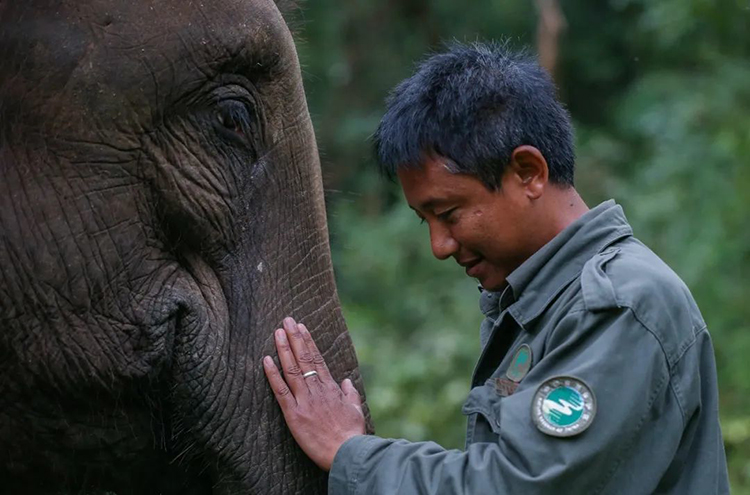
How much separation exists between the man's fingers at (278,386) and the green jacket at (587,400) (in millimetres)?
278

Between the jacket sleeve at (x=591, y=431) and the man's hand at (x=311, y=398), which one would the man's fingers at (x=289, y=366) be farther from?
the jacket sleeve at (x=591, y=431)

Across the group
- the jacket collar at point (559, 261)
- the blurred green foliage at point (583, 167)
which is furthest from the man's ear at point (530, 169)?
the blurred green foliage at point (583, 167)

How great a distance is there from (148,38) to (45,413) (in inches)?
35.5

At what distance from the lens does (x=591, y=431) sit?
257 centimetres

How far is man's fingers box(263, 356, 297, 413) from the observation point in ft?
10.4

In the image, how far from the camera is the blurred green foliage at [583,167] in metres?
7.65

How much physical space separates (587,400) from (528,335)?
351 millimetres

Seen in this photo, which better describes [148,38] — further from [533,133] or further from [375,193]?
[375,193]

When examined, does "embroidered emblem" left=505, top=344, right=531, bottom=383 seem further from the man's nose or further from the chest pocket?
the man's nose

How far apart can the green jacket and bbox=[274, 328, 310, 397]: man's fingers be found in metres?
0.29

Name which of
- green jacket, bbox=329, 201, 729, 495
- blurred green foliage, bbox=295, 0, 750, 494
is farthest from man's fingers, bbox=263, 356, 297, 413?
blurred green foliage, bbox=295, 0, 750, 494

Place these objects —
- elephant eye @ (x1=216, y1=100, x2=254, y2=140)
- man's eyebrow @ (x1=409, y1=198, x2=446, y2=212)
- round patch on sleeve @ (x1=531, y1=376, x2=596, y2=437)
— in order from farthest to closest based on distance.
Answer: elephant eye @ (x1=216, y1=100, x2=254, y2=140), man's eyebrow @ (x1=409, y1=198, x2=446, y2=212), round patch on sleeve @ (x1=531, y1=376, x2=596, y2=437)

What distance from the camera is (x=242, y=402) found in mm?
3248

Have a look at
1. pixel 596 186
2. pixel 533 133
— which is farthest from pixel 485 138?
pixel 596 186
